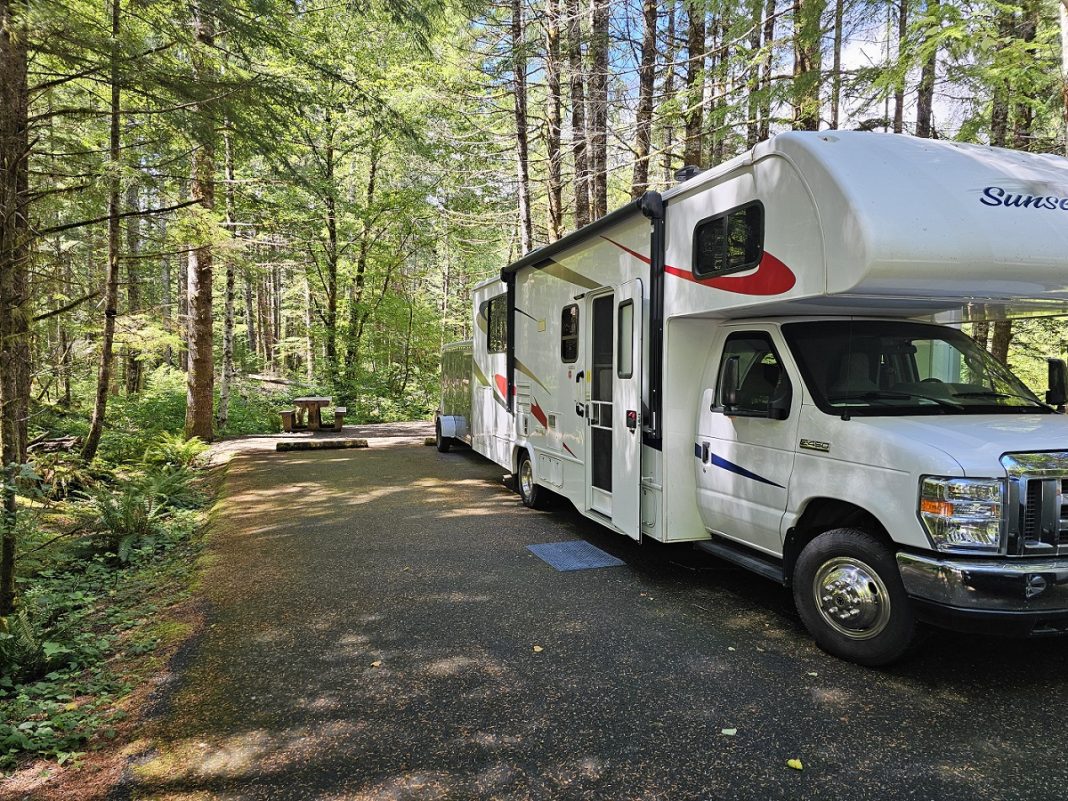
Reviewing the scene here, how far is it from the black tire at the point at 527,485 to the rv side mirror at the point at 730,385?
11.5 ft

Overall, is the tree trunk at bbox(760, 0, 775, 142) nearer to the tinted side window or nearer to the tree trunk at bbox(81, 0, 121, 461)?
the tinted side window

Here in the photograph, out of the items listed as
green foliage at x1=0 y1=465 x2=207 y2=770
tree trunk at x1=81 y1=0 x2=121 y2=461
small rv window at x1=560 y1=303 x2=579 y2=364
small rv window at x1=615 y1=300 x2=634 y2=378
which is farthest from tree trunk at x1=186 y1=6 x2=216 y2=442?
small rv window at x1=615 y1=300 x2=634 y2=378

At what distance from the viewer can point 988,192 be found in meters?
3.72

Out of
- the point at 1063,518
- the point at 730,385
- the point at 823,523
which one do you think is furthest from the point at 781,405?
the point at 1063,518

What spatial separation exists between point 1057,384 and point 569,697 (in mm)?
4150

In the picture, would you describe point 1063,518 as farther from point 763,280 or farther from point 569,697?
point 569,697

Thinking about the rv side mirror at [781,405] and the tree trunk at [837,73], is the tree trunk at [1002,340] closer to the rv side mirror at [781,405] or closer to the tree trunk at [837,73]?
the tree trunk at [837,73]

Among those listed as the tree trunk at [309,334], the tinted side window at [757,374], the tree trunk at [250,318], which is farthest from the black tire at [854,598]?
the tree trunk at [250,318]

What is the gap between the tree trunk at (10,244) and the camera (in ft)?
13.2

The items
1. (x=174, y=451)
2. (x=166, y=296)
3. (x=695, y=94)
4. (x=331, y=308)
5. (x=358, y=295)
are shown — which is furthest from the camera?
(x=166, y=296)

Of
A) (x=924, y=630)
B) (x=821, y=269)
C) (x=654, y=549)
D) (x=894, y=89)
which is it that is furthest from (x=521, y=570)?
(x=894, y=89)

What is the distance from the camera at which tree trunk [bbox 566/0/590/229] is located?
1160cm

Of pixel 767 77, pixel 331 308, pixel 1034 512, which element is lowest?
pixel 1034 512

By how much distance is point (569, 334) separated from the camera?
22.0 ft
